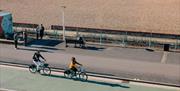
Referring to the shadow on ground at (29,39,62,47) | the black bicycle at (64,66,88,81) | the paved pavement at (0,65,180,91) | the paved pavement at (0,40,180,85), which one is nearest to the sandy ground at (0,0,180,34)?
the shadow on ground at (29,39,62,47)

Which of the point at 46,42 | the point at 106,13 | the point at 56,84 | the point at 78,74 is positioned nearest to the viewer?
the point at 56,84

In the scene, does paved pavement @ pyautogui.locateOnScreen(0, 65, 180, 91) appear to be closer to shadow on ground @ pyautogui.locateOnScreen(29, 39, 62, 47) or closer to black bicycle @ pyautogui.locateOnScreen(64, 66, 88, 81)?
black bicycle @ pyautogui.locateOnScreen(64, 66, 88, 81)

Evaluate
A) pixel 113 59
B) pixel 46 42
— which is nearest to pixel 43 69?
Result: pixel 113 59

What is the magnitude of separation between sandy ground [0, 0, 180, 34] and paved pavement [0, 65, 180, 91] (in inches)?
619

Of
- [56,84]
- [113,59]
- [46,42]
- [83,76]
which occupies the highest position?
[46,42]

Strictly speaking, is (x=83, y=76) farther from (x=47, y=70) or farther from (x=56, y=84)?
(x=47, y=70)

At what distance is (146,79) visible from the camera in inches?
967

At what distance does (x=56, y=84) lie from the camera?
23562 mm

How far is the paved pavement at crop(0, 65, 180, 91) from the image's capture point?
22891mm

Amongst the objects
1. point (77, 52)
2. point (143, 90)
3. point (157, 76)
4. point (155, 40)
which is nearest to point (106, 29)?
point (155, 40)

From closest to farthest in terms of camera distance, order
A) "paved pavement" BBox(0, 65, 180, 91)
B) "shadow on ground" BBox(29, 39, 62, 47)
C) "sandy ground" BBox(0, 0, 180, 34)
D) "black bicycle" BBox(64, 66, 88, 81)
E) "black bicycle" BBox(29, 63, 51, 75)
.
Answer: "paved pavement" BBox(0, 65, 180, 91) → "black bicycle" BBox(64, 66, 88, 81) → "black bicycle" BBox(29, 63, 51, 75) → "shadow on ground" BBox(29, 39, 62, 47) → "sandy ground" BBox(0, 0, 180, 34)

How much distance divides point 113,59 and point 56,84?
6.06m

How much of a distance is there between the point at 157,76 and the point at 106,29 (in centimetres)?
1330

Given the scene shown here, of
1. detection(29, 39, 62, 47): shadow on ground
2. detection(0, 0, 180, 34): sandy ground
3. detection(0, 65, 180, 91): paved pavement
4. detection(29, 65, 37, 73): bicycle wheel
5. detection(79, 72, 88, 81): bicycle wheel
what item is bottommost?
detection(0, 65, 180, 91): paved pavement
